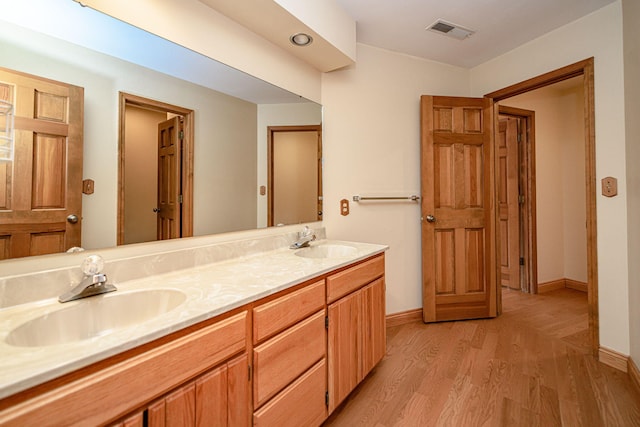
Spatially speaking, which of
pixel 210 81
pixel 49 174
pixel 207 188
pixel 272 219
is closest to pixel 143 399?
pixel 49 174

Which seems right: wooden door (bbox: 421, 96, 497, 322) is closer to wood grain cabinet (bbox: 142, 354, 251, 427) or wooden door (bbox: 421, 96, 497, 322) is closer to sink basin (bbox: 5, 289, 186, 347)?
wood grain cabinet (bbox: 142, 354, 251, 427)

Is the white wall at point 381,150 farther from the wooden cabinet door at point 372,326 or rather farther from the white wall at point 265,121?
the wooden cabinet door at point 372,326

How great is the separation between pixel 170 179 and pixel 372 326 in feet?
4.46

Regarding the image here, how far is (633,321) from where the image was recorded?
67.8 inches

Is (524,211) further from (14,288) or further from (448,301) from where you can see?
(14,288)

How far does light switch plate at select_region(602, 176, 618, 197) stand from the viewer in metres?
1.82

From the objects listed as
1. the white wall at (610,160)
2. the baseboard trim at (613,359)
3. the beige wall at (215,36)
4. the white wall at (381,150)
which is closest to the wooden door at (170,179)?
the beige wall at (215,36)

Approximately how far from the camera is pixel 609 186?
1840 mm

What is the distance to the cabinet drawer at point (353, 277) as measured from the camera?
138cm

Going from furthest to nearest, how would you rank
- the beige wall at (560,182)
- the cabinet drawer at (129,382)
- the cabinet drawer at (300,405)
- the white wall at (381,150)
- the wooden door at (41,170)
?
the beige wall at (560,182) < the white wall at (381,150) < the cabinet drawer at (300,405) < the wooden door at (41,170) < the cabinet drawer at (129,382)

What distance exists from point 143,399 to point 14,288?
0.61 m

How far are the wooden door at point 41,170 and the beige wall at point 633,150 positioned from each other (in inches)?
109

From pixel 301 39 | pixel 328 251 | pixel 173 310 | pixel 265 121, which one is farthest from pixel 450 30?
pixel 173 310

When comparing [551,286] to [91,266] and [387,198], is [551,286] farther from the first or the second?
[91,266]
